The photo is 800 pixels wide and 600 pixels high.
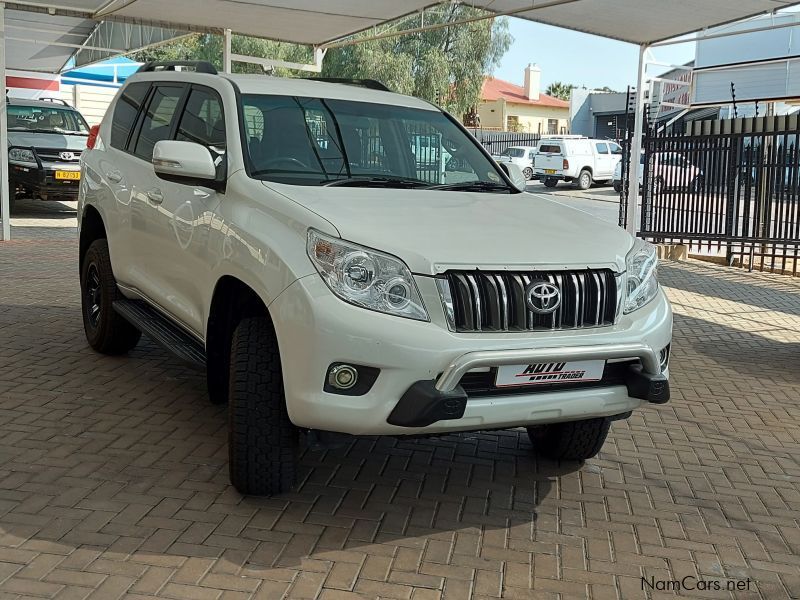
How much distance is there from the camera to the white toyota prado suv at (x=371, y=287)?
3.59 metres

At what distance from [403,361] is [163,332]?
2.24 meters

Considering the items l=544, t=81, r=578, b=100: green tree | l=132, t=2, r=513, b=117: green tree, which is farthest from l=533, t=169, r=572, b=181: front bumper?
l=544, t=81, r=578, b=100: green tree

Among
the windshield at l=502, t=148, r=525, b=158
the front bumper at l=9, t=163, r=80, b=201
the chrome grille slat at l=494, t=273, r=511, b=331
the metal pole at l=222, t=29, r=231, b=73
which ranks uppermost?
the metal pole at l=222, t=29, r=231, b=73

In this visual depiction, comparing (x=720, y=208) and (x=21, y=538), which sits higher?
(x=720, y=208)

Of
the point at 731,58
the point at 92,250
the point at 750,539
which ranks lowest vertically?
the point at 750,539

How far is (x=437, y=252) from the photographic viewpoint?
370cm

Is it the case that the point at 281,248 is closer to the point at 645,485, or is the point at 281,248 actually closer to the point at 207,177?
the point at 207,177

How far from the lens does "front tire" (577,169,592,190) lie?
33812mm

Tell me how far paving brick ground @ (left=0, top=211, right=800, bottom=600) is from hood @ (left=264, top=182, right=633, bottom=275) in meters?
1.17

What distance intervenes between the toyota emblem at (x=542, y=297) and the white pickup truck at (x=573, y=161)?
30.2 metres

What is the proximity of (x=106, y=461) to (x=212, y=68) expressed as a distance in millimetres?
2340

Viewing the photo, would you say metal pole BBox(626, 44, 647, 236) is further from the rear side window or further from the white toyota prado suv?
the rear side window

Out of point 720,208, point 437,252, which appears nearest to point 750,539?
point 437,252

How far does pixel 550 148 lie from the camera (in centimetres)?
3366
